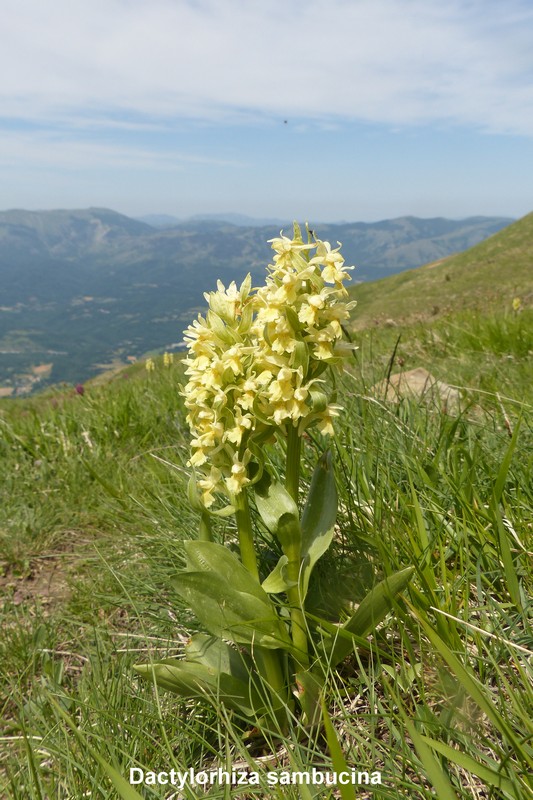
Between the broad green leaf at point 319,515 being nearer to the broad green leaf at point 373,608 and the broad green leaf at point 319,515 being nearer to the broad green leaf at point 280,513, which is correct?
the broad green leaf at point 280,513

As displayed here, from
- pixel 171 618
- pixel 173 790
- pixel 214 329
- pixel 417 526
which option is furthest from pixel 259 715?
pixel 214 329

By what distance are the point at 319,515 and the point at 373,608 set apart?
368 millimetres

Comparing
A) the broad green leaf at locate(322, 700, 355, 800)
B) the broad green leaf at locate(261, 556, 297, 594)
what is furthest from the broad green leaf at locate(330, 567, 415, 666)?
the broad green leaf at locate(322, 700, 355, 800)

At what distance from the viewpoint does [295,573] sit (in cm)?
212

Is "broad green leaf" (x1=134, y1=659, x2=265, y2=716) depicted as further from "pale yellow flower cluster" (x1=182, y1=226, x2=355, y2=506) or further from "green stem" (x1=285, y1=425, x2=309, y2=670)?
"pale yellow flower cluster" (x1=182, y1=226, x2=355, y2=506)

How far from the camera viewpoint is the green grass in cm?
178

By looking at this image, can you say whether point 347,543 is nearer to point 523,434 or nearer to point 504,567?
point 504,567

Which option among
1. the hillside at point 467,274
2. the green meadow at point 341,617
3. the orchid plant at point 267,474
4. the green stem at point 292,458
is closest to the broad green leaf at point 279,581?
→ the orchid plant at point 267,474

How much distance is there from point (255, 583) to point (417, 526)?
2.61 feet

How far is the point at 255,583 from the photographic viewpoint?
209 centimetres

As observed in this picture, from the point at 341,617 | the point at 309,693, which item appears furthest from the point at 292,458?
the point at 309,693

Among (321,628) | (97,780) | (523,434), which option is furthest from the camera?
(523,434)

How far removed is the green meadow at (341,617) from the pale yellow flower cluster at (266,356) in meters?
0.60

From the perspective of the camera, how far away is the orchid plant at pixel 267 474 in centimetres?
194
